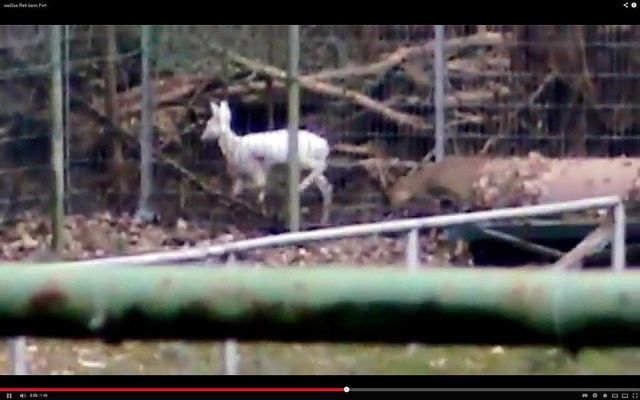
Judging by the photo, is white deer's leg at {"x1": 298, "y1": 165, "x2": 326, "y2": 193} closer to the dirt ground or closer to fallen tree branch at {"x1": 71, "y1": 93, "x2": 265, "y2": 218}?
fallen tree branch at {"x1": 71, "y1": 93, "x2": 265, "y2": 218}

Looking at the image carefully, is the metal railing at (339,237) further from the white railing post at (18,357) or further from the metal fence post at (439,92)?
the metal fence post at (439,92)

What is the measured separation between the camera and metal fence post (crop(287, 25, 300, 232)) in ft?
25.4

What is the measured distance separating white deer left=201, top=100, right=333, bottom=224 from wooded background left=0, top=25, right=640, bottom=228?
113 mm

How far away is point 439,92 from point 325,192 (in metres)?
0.93

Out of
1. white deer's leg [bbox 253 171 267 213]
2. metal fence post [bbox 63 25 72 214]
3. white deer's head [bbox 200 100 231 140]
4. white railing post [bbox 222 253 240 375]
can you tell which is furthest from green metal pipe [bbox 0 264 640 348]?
white deer's head [bbox 200 100 231 140]

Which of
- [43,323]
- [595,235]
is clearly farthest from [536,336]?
[595,235]

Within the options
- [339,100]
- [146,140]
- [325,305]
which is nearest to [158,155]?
[146,140]

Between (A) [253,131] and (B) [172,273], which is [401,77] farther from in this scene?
(B) [172,273]

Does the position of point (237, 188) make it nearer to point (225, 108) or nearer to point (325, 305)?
point (225, 108)

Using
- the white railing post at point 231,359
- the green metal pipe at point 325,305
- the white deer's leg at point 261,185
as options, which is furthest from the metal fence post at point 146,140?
the green metal pipe at point 325,305

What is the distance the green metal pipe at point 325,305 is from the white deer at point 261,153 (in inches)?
300
